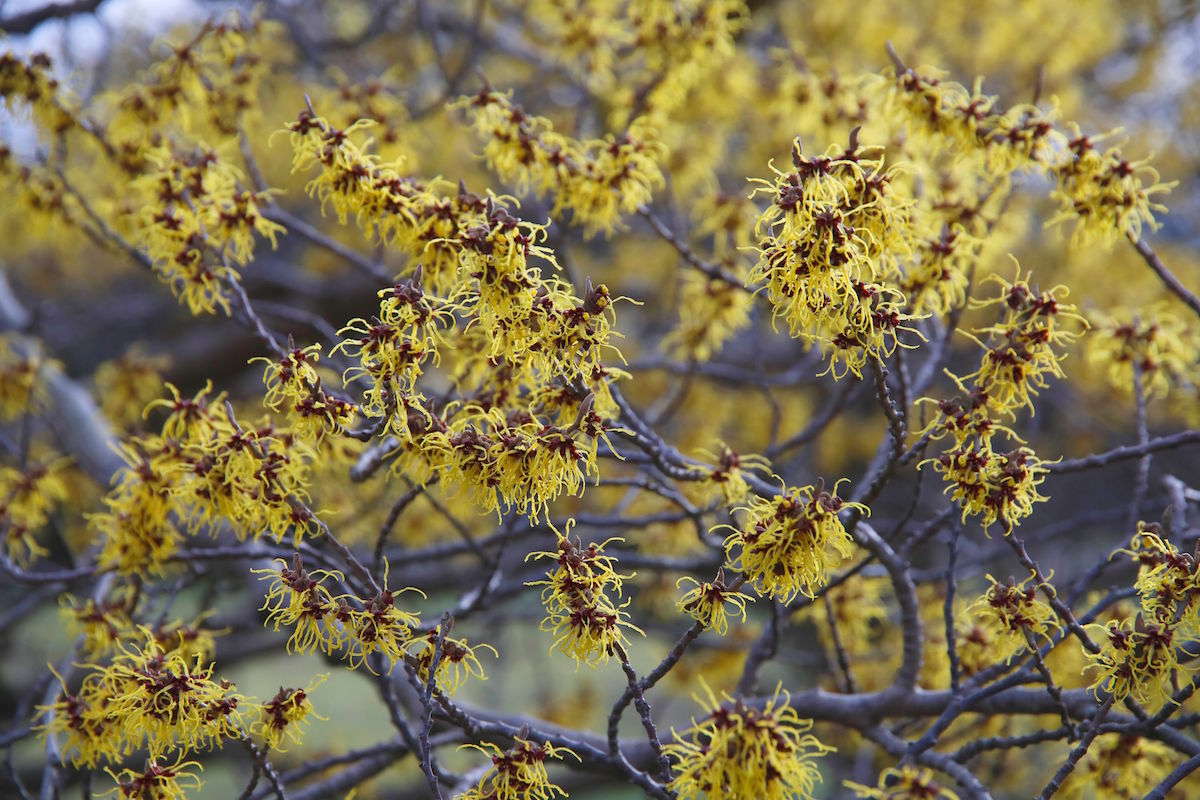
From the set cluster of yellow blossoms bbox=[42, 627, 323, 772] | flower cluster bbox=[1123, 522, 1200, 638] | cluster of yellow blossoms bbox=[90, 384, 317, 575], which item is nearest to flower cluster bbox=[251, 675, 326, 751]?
cluster of yellow blossoms bbox=[42, 627, 323, 772]

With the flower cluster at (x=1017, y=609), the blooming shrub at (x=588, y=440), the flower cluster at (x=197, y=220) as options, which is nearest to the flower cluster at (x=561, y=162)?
the blooming shrub at (x=588, y=440)

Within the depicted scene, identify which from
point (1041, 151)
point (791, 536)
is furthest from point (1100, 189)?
point (791, 536)

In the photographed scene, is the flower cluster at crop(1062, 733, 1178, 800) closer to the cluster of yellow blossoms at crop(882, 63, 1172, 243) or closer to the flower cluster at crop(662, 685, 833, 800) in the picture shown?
the flower cluster at crop(662, 685, 833, 800)

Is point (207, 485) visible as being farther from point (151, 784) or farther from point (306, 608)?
point (151, 784)

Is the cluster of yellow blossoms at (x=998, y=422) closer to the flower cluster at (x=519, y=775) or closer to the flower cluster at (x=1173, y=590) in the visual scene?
the flower cluster at (x=1173, y=590)

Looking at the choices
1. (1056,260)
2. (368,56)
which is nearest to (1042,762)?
(1056,260)

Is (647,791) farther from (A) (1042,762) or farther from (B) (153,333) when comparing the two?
(B) (153,333)
